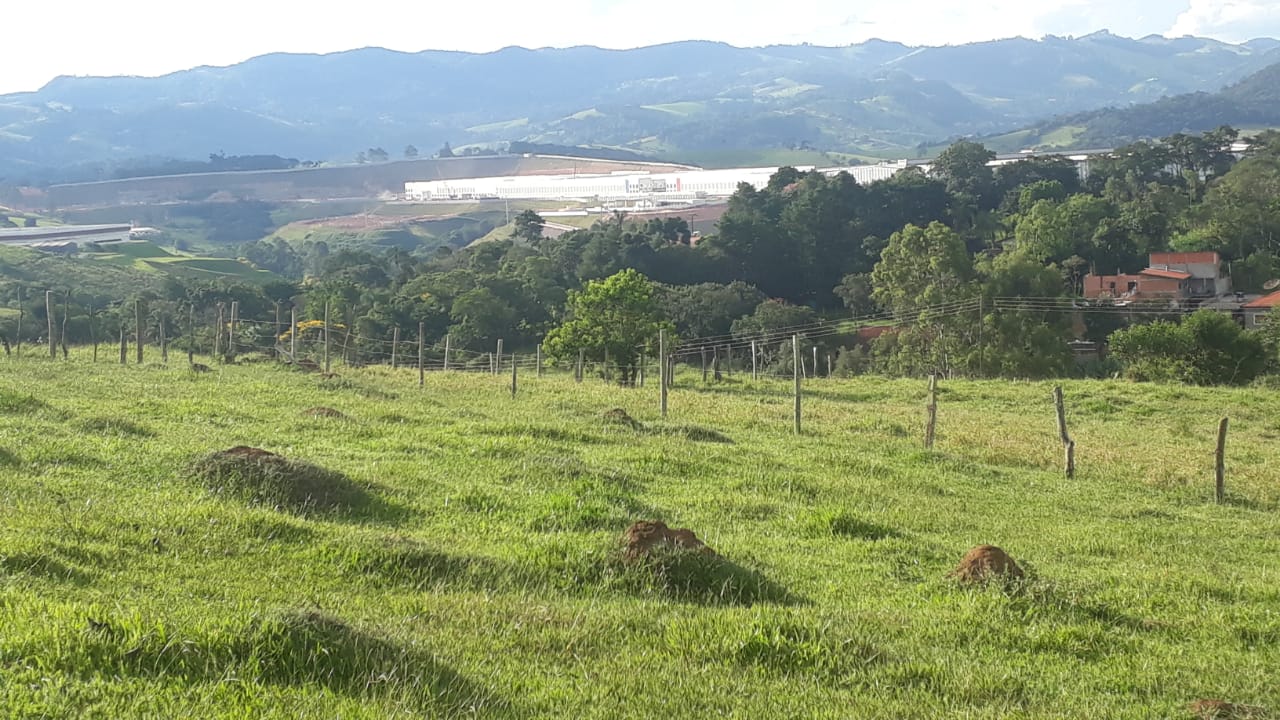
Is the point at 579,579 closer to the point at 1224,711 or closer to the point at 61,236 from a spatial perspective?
the point at 1224,711

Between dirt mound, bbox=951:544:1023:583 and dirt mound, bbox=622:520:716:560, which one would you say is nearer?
dirt mound, bbox=622:520:716:560

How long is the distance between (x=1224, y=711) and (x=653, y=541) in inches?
161

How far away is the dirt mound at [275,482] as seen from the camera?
35.2 ft

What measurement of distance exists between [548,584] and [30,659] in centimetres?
379

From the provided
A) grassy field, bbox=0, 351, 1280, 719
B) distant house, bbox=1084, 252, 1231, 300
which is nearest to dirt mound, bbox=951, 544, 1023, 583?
grassy field, bbox=0, 351, 1280, 719

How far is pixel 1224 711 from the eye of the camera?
6180 mm

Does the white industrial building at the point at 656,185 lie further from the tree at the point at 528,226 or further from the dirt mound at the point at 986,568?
the dirt mound at the point at 986,568

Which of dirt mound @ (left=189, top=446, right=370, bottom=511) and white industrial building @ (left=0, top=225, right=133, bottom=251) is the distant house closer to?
dirt mound @ (left=189, top=446, right=370, bottom=511)

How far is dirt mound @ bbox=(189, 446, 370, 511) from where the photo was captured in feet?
35.2

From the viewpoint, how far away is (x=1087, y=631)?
7.87 meters

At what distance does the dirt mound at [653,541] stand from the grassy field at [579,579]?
18cm

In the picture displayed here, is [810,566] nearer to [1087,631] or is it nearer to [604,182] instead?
[1087,631]

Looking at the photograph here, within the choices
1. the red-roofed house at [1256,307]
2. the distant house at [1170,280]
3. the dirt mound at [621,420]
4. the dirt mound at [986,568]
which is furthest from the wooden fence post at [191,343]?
the red-roofed house at [1256,307]

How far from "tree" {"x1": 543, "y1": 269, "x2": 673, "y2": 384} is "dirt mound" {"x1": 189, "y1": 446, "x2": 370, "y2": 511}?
98.9 ft
